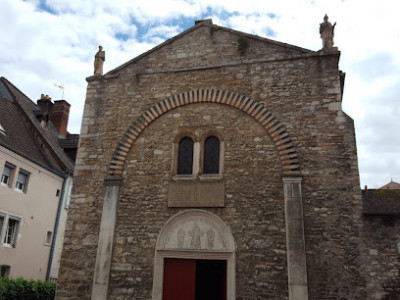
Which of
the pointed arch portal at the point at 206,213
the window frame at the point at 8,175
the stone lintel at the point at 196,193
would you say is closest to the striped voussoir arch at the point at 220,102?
the pointed arch portal at the point at 206,213

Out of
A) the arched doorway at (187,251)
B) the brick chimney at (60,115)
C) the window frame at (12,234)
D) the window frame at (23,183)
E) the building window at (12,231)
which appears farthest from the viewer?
the brick chimney at (60,115)

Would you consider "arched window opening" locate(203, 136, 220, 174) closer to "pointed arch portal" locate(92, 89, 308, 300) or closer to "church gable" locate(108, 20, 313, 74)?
"pointed arch portal" locate(92, 89, 308, 300)

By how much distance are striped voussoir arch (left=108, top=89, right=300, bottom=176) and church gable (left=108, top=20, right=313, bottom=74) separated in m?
0.99

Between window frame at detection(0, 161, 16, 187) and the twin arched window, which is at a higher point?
window frame at detection(0, 161, 16, 187)

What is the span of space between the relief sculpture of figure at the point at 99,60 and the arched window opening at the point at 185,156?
3.81 m

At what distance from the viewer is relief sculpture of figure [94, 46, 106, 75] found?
11513 millimetres

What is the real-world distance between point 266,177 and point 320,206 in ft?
4.75

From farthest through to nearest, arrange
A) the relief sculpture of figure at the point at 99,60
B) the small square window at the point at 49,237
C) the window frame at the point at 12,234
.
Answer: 1. the small square window at the point at 49,237
2. the window frame at the point at 12,234
3. the relief sculpture of figure at the point at 99,60

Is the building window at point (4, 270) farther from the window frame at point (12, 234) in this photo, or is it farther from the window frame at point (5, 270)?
the window frame at point (12, 234)

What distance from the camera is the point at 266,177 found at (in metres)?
9.03

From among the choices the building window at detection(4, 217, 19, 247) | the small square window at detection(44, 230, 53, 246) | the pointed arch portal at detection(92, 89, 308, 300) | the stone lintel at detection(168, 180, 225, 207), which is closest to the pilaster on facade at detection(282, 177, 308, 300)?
the pointed arch portal at detection(92, 89, 308, 300)

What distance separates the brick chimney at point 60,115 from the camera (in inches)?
896

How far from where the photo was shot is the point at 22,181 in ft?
52.9

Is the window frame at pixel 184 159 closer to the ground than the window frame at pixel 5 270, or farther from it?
farther from it
